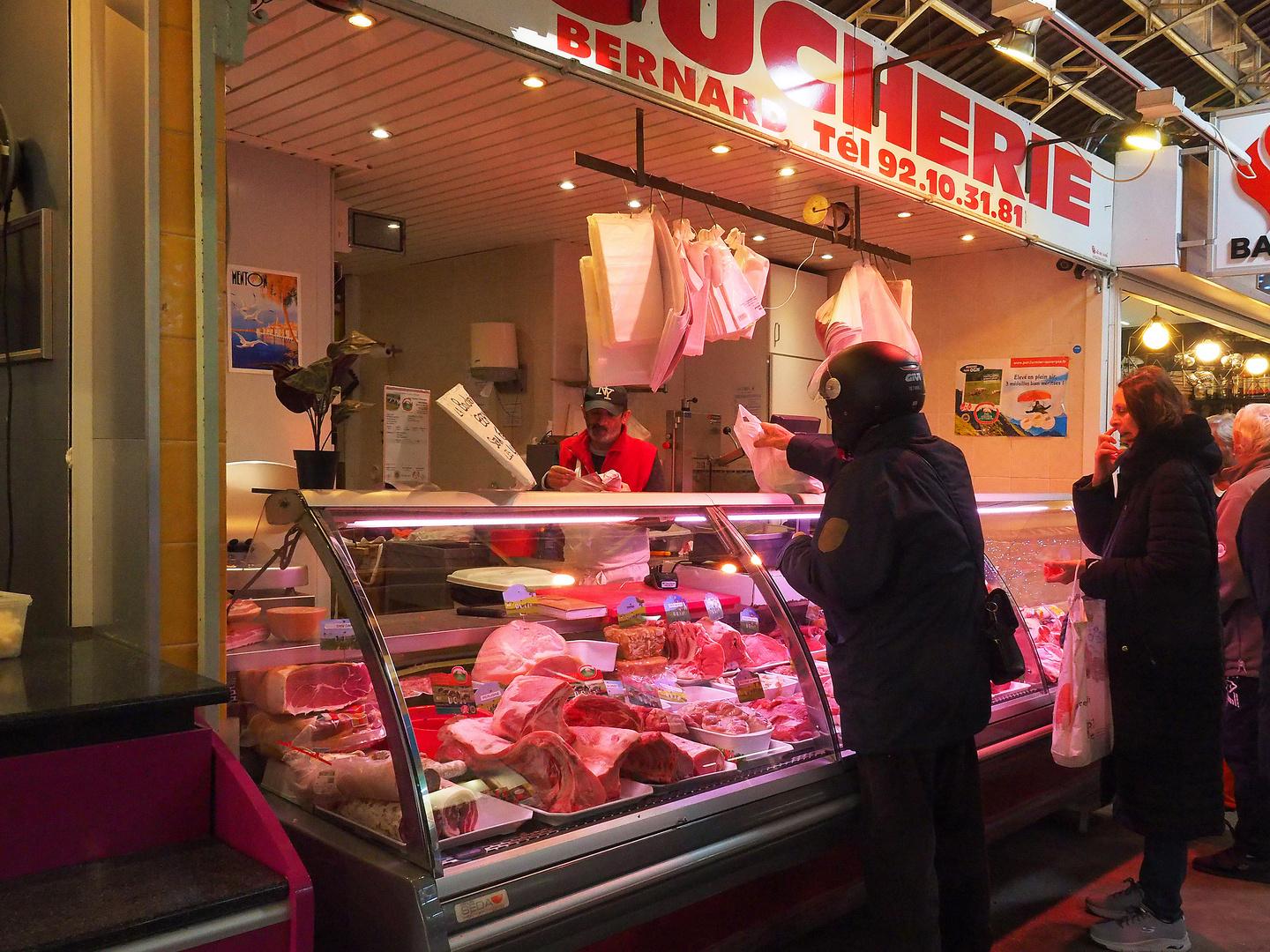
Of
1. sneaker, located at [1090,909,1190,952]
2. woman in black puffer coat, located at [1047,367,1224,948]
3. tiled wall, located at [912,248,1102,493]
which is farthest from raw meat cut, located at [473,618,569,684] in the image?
tiled wall, located at [912,248,1102,493]

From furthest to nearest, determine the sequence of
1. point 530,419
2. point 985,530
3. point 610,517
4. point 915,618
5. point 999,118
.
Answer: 1. point 530,419
2. point 999,118
3. point 985,530
4. point 610,517
5. point 915,618

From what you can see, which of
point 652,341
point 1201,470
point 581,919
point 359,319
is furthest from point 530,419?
point 581,919

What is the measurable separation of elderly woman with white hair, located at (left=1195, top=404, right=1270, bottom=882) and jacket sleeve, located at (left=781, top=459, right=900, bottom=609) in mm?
2565

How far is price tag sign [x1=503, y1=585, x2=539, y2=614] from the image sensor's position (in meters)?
3.12

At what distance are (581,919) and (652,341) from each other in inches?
104

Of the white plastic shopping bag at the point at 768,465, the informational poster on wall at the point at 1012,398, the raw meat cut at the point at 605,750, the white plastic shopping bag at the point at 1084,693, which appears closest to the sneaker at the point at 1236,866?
the white plastic shopping bag at the point at 1084,693

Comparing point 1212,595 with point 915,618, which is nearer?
point 915,618

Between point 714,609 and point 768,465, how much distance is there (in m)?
0.57

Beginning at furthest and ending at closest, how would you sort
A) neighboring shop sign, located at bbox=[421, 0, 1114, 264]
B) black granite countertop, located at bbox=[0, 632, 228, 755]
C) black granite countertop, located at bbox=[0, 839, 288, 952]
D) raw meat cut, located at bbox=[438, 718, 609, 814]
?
neighboring shop sign, located at bbox=[421, 0, 1114, 264] → raw meat cut, located at bbox=[438, 718, 609, 814] → black granite countertop, located at bbox=[0, 632, 228, 755] → black granite countertop, located at bbox=[0, 839, 288, 952]

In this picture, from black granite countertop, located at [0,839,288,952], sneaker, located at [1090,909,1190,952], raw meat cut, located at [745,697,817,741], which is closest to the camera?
black granite countertop, located at [0,839,288,952]

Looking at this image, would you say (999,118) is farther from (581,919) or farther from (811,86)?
(581,919)

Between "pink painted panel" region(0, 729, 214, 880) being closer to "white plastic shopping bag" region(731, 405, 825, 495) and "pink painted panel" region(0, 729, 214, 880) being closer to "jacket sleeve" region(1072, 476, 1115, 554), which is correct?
"white plastic shopping bag" region(731, 405, 825, 495)

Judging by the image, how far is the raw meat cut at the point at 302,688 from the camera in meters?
2.54

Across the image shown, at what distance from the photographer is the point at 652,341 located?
4.23 meters
